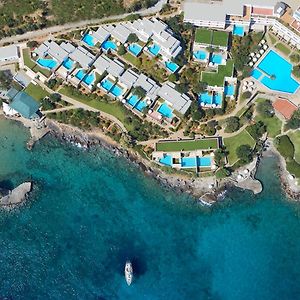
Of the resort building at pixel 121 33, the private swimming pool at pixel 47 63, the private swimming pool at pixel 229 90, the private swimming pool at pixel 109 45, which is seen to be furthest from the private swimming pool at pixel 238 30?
the private swimming pool at pixel 47 63

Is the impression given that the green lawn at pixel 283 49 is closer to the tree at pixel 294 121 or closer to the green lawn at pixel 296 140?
the tree at pixel 294 121

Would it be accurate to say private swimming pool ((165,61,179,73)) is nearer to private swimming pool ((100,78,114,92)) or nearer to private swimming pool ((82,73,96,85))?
private swimming pool ((100,78,114,92))

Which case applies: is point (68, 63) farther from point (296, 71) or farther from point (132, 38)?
point (296, 71)

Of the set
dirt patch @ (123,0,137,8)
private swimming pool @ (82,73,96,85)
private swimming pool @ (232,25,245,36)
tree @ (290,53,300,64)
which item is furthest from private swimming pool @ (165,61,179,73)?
tree @ (290,53,300,64)

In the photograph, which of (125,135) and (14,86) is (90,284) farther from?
(14,86)

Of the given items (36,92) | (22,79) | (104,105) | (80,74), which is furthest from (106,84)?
(22,79)

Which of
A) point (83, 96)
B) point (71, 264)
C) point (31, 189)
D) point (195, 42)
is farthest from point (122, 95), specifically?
point (71, 264)
